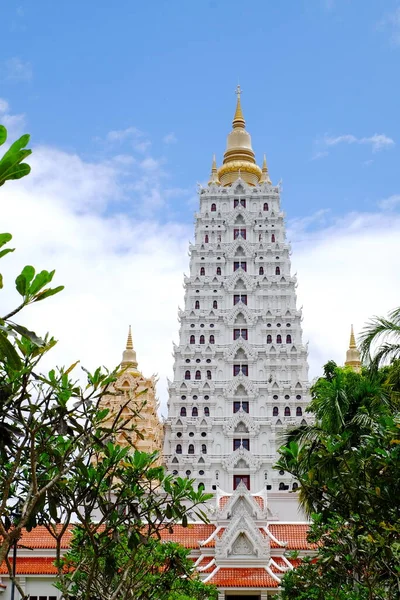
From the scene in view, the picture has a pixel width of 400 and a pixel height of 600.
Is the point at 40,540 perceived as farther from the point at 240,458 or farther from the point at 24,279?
the point at 24,279

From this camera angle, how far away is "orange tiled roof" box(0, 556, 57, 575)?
35.5m

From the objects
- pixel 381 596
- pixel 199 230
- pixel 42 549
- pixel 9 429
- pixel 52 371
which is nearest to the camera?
pixel 9 429

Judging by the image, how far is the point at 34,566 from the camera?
36062mm

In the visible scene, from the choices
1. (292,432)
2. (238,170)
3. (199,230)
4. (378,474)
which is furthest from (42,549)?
(238,170)

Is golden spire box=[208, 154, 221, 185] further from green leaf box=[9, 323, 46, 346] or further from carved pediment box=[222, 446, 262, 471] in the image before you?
green leaf box=[9, 323, 46, 346]

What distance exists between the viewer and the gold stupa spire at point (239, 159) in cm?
7262

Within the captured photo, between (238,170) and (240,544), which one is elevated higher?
(238,170)

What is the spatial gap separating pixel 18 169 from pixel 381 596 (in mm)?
17104

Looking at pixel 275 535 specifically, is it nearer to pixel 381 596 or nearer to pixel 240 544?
pixel 240 544

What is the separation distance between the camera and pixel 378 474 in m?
12.6

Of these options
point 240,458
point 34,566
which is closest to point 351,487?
point 34,566

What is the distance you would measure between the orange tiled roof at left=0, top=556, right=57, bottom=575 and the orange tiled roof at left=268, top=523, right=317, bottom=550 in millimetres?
10667

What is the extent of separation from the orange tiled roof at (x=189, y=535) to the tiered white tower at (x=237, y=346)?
17561 mm

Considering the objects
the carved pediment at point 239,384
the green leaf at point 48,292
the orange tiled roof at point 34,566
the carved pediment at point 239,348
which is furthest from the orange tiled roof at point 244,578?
the green leaf at point 48,292
